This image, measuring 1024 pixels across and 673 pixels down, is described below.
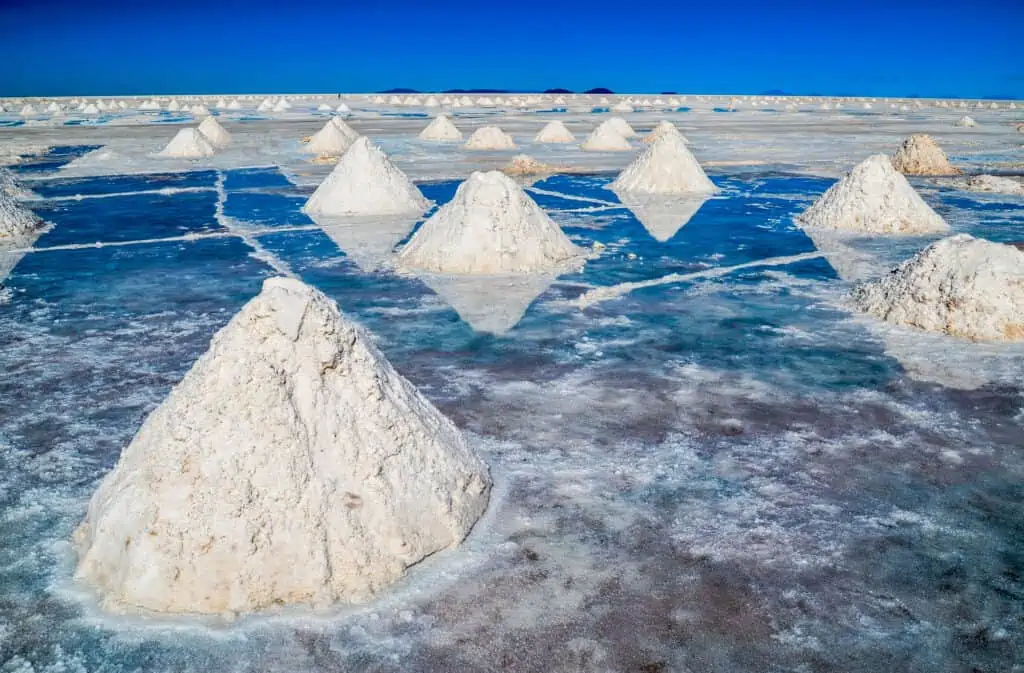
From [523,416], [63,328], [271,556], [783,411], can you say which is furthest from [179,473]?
[63,328]

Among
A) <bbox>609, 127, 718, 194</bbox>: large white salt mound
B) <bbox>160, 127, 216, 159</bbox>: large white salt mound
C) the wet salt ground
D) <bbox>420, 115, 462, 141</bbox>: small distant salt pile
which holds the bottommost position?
the wet salt ground

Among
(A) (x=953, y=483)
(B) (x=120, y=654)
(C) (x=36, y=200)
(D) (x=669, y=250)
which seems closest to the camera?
(B) (x=120, y=654)

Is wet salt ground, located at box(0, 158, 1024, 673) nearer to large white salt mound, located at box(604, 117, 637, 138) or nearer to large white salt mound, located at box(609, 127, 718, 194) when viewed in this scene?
large white salt mound, located at box(609, 127, 718, 194)

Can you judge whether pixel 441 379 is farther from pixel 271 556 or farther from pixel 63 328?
pixel 63 328

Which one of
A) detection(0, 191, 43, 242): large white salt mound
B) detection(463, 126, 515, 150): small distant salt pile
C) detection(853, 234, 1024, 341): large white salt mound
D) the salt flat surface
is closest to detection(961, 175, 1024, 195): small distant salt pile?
the salt flat surface

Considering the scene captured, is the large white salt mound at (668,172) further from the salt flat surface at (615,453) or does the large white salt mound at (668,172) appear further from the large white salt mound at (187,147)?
the large white salt mound at (187,147)

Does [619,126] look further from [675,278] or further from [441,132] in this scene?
[675,278]
